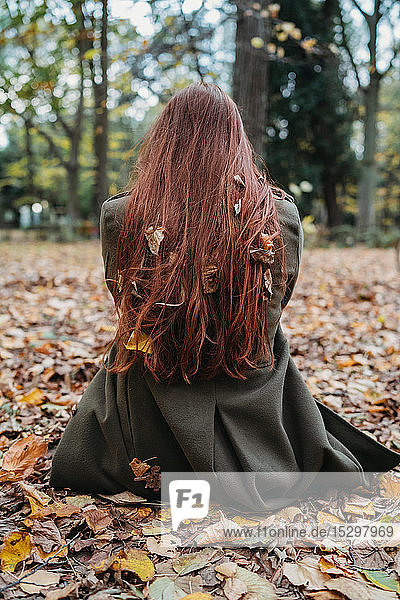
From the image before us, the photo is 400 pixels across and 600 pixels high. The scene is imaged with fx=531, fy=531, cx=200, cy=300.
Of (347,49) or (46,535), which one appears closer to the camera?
(46,535)

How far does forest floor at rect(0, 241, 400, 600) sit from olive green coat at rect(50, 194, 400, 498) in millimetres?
158

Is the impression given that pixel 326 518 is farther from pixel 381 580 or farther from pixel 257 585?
pixel 257 585

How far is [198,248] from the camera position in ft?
6.02

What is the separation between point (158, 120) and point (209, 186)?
1.29 feet

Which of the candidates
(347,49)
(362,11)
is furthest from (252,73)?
(347,49)

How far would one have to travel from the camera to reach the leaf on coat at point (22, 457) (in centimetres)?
227

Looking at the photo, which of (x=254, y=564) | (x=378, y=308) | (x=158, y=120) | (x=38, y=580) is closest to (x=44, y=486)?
(x=38, y=580)

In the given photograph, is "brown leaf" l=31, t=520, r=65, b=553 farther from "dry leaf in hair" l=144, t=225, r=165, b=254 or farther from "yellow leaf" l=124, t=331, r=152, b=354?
"dry leaf in hair" l=144, t=225, r=165, b=254

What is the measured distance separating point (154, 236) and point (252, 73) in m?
4.54

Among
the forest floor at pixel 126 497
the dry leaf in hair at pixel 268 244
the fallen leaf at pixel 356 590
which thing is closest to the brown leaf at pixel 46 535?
the forest floor at pixel 126 497

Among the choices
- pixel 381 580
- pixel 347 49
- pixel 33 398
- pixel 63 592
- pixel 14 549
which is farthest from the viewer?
pixel 347 49

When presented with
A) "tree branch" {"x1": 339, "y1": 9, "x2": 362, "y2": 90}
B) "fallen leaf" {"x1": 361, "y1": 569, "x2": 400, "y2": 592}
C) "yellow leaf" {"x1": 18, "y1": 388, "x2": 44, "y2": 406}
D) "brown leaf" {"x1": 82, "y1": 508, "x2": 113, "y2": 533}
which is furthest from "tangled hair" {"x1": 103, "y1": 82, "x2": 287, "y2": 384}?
"tree branch" {"x1": 339, "y1": 9, "x2": 362, "y2": 90}

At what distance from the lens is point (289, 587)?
1619 millimetres

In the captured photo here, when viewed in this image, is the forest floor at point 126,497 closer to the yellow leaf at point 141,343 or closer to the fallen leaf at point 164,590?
the fallen leaf at point 164,590
